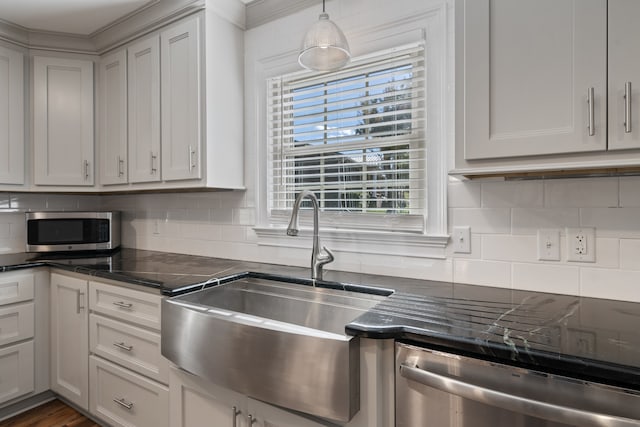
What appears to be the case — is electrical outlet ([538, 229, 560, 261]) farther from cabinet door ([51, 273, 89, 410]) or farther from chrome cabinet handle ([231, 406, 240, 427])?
cabinet door ([51, 273, 89, 410])

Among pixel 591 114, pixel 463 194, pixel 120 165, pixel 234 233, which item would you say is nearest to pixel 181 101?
pixel 120 165

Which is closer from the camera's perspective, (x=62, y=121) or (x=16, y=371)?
(x=16, y=371)

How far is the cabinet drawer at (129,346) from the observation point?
160cm

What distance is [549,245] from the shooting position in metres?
1.40

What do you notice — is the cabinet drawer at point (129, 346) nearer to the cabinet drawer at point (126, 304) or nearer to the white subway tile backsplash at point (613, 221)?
the cabinet drawer at point (126, 304)

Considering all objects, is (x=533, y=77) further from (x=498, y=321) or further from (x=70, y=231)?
(x=70, y=231)

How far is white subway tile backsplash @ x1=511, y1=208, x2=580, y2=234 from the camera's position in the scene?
4.46 ft

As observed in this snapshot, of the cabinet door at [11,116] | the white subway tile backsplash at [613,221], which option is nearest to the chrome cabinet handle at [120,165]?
the cabinet door at [11,116]

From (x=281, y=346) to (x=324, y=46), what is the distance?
1.06 metres

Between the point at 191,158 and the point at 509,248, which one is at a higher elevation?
the point at 191,158

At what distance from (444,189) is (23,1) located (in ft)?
8.47

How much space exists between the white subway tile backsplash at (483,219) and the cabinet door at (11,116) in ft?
8.96

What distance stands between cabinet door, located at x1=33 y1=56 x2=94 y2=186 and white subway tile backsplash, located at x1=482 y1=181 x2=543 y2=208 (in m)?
2.57

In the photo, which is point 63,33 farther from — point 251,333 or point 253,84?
point 251,333
